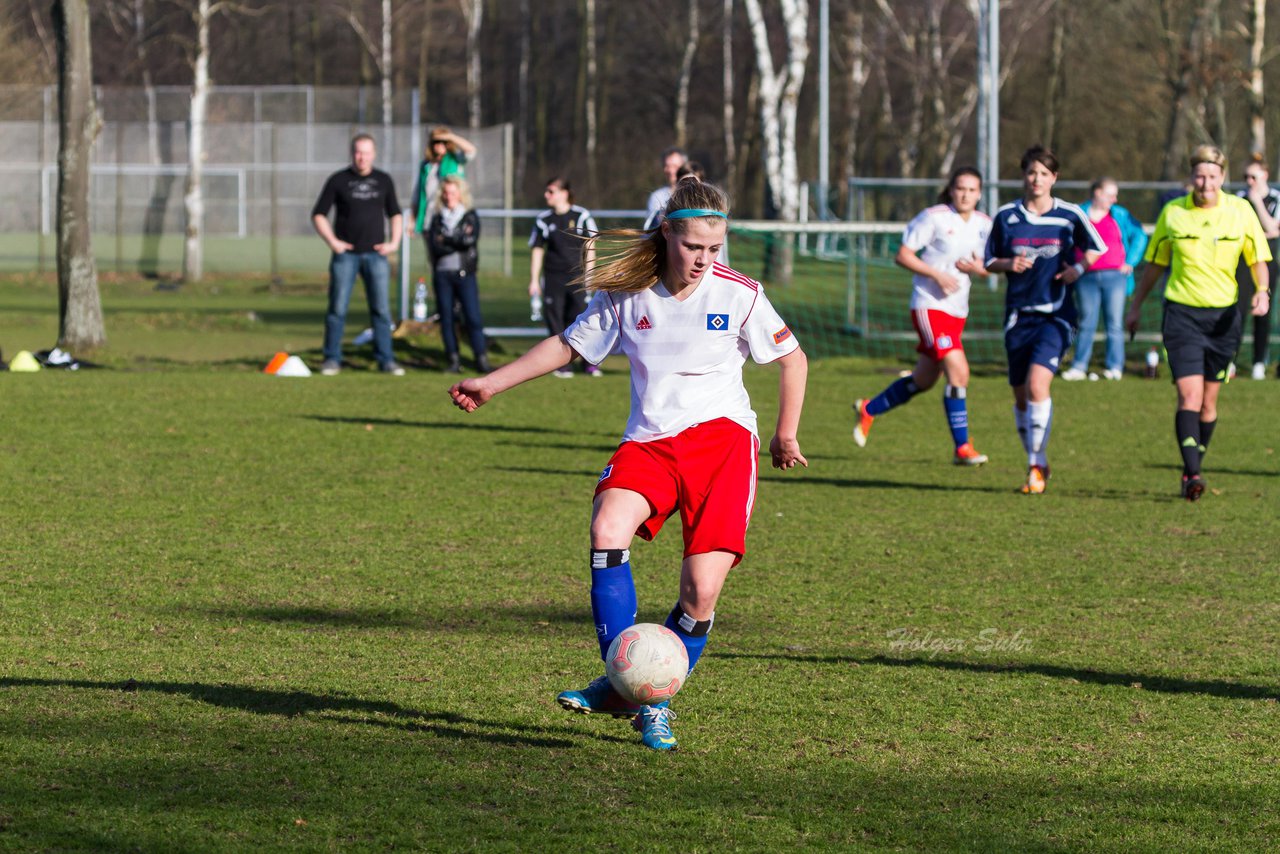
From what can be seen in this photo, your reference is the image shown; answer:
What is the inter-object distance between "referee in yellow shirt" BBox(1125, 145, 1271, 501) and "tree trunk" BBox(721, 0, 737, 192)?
49.2 meters

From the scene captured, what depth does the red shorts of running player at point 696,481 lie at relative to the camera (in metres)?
4.93

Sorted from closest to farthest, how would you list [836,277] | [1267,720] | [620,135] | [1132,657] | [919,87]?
[1267,720], [1132,657], [836,277], [919,87], [620,135]

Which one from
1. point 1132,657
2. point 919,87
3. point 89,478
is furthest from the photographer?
point 919,87

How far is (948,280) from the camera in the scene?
1099cm

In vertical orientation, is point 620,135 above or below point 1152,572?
above

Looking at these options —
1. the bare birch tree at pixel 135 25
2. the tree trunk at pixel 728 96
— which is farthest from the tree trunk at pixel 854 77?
the bare birch tree at pixel 135 25

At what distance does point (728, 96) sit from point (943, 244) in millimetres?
48364

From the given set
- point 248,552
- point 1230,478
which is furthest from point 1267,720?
point 1230,478

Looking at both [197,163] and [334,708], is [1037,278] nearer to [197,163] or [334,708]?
[334,708]

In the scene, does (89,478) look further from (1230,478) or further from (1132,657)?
(1230,478)

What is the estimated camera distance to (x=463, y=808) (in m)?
4.26

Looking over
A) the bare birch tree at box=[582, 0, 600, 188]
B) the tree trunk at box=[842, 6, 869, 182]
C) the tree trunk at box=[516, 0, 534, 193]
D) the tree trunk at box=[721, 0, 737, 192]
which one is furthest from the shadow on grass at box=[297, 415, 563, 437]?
the tree trunk at box=[516, 0, 534, 193]

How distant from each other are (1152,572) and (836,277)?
15.6 m

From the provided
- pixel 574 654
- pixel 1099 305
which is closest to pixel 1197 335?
pixel 574 654
